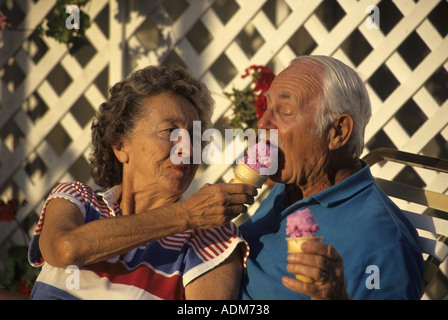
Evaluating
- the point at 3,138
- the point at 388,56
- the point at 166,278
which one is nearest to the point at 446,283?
the point at 388,56

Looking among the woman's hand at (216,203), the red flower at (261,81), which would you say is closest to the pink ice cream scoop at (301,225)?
the woman's hand at (216,203)

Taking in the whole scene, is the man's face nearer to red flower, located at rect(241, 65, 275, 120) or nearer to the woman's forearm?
the woman's forearm

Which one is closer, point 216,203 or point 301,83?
point 216,203

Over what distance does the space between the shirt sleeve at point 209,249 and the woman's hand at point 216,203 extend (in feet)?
0.51

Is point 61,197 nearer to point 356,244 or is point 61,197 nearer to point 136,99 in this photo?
point 136,99

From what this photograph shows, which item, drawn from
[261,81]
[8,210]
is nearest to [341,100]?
[261,81]

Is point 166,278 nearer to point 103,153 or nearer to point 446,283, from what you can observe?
point 103,153

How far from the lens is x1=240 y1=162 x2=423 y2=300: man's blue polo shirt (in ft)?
5.06

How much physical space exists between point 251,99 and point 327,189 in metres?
1.52

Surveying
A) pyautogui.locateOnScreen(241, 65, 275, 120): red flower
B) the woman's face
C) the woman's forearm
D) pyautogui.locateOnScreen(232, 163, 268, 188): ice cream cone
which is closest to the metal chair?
pyautogui.locateOnScreen(232, 163, 268, 188): ice cream cone

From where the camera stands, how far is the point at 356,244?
1.61 meters

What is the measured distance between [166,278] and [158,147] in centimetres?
44

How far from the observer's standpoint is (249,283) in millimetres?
1795

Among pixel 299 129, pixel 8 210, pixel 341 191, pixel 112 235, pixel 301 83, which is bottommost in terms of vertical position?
pixel 112 235
